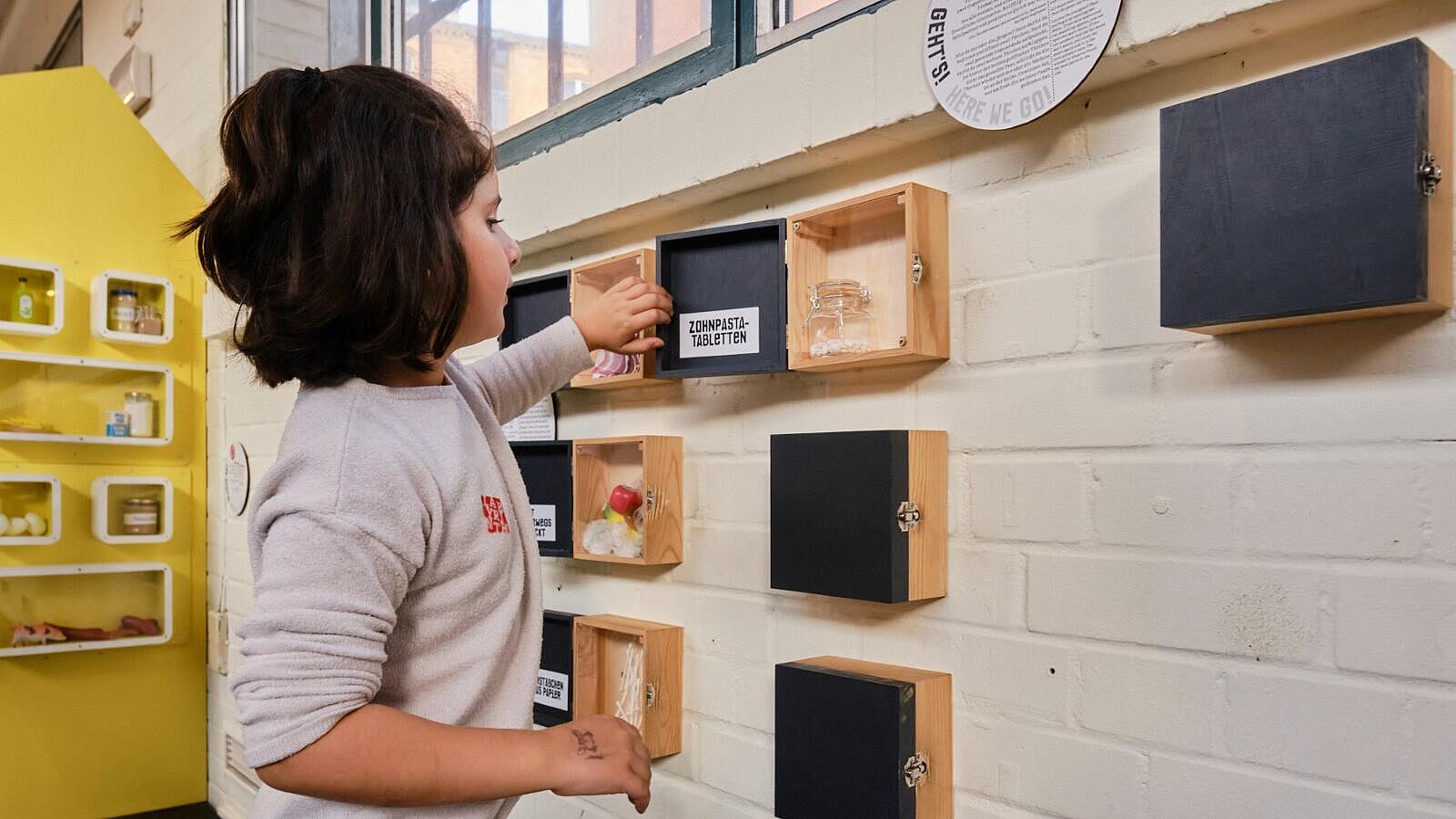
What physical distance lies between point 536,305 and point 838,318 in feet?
2.16

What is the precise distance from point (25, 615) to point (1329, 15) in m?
3.16

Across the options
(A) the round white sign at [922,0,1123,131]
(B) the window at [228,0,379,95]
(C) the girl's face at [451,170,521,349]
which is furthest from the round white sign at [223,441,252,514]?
(A) the round white sign at [922,0,1123,131]

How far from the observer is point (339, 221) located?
922mm

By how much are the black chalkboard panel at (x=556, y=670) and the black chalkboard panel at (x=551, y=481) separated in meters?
0.12

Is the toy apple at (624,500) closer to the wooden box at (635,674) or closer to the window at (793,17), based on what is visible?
the wooden box at (635,674)

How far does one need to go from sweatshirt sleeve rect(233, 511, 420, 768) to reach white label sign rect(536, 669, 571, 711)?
82 cm

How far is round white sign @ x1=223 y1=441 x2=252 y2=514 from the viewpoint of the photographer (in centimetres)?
284

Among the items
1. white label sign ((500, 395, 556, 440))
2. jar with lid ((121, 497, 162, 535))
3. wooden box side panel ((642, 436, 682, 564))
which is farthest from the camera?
jar with lid ((121, 497, 162, 535))

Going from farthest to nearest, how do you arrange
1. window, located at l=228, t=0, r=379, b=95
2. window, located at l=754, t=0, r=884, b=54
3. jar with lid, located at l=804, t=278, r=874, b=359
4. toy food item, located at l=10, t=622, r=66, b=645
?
window, located at l=228, t=0, r=379, b=95 < toy food item, located at l=10, t=622, r=66, b=645 < window, located at l=754, t=0, r=884, b=54 < jar with lid, located at l=804, t=278, r=874, b=359

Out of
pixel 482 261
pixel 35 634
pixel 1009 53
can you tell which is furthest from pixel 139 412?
pixel 1009 53

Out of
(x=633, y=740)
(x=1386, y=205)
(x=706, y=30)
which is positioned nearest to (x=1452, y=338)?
(x=1386, y=205)

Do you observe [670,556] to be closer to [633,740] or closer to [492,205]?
[633,740]

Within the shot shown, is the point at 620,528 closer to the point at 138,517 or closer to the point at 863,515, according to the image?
the point at 863,515

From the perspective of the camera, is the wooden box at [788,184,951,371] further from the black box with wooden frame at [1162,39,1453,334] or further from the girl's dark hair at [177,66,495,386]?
the girl's dark hair at [177,66,495,386]
